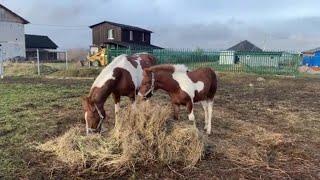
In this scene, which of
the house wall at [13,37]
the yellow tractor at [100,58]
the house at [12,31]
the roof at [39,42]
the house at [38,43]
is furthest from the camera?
the roof at [39,42]

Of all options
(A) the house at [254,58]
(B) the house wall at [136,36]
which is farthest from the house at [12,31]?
(A) the house at [254,58]

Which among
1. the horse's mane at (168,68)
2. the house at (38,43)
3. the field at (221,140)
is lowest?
the field at (221,140)

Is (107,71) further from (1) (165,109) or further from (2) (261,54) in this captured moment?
(2) (261,54)

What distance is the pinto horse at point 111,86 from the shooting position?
273 inches

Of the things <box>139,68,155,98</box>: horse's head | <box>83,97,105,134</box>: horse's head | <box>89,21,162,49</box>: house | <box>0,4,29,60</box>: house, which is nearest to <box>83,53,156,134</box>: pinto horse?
<box>83,97,105,134</box>: horse's head

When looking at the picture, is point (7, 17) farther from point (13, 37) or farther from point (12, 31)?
point (13, 37)

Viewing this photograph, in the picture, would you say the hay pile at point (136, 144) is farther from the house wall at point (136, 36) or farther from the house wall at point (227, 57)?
the house wall at point (136, 36)

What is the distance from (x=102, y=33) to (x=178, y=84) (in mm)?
55022

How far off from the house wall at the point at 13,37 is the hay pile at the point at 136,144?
53.3m

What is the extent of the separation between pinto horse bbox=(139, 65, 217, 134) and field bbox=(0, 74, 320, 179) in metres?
0.77

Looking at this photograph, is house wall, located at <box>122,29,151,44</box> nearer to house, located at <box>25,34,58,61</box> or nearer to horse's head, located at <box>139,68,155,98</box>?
house, located at <box>25,34,58,61</box>

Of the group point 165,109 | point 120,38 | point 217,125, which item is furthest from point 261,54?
point 120,38

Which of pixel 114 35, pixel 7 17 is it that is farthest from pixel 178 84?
pixel 7 17

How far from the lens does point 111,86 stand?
292 inches
